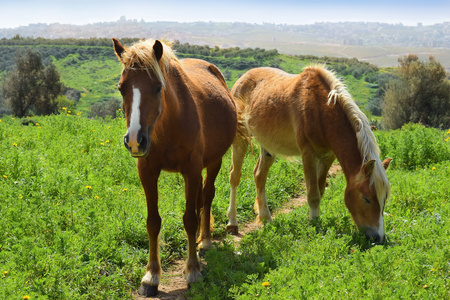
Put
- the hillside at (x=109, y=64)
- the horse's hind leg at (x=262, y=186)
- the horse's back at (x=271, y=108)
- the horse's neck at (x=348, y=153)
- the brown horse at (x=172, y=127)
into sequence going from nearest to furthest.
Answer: the brown horse at (x=172, y=127), the horse's neck at (x=348, y=153), the horse's back at (x=271, y=108), the horse's hind leg at (x=262, y=186), the hillside at (x=109, y=64)

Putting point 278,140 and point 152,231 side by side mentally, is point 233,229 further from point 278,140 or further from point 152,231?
point 152,231

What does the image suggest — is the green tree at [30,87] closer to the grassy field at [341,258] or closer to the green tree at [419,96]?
the green tree at [419,96]

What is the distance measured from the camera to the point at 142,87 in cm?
399

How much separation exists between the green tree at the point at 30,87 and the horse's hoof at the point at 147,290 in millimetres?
45279

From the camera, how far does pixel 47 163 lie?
7.44m

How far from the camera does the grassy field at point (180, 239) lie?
154 inches

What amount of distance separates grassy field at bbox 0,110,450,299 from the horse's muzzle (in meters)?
1.48

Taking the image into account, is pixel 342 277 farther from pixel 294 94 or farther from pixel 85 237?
pixel 294 94

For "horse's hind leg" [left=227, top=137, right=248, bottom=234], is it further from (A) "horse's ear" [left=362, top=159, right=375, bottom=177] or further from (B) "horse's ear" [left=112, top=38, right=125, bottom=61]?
(B) "horse's ear" [left=112, top=38, right=125, bottom=61]

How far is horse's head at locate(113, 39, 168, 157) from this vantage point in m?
3.83

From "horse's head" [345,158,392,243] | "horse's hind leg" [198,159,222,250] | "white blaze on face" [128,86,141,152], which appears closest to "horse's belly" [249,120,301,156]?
"horse's hind leg" [198,159,222,250]

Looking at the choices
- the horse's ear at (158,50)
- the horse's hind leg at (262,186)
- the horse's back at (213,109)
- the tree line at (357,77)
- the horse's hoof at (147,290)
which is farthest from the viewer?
the tree line at (357,77)

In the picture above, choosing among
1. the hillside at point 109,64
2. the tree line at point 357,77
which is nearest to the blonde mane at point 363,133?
the tree line at point 357,77

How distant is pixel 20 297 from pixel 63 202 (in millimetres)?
2565
